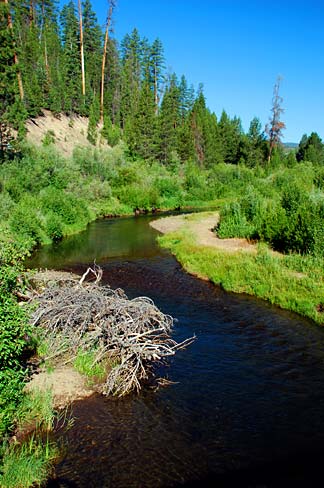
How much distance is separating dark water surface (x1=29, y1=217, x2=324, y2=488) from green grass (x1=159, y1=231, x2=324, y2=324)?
3.00 feet

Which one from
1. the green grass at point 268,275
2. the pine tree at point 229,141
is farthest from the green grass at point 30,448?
the pine tree at point 229,141

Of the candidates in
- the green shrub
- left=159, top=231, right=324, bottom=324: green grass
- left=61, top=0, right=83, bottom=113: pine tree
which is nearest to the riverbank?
left=159, top=231, right=324, bottom=324: green grass

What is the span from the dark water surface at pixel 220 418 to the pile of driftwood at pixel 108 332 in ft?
1.89

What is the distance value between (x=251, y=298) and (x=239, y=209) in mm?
11845

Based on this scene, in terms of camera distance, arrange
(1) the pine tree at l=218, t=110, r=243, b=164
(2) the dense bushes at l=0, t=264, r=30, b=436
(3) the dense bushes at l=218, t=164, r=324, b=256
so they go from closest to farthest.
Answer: (2) the dense bushes at l=0, t=264, r=30, b=436 < (3) the dense bushes at l=218, t=164, r=324, b=256 < (1) the pine tree at l=218, t=110, r=243, b=164

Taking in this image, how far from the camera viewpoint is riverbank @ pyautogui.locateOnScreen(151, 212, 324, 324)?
48.1 ft

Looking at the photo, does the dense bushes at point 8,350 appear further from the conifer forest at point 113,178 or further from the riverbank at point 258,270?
the riverbank at point 258,270

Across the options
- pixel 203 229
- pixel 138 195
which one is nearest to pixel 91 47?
pixel 138 195

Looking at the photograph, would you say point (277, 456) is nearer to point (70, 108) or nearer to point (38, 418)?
point (38, 418)

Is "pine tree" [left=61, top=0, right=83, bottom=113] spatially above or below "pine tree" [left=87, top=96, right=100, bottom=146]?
above

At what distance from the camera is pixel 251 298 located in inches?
628

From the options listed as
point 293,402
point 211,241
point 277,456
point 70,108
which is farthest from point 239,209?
point 70,108

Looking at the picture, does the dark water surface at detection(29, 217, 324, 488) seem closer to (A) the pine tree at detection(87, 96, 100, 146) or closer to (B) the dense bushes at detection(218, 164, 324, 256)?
(B) the dense bushes at detection(218, 164, 324, 256)

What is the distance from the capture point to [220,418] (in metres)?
8.29
